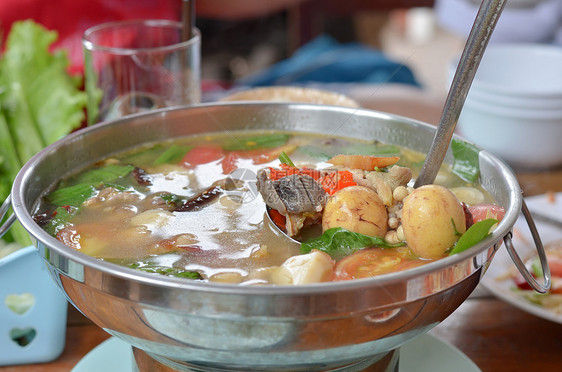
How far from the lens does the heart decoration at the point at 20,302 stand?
1341mm

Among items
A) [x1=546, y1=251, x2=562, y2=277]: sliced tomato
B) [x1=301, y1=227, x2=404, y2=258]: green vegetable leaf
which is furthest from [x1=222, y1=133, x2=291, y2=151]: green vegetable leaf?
[x1=546, y1=251, x2=562, y2=277]: sliced tomato

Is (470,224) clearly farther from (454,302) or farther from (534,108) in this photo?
(534,108)

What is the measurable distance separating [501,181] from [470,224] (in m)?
0.15

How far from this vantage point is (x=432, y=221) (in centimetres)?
99

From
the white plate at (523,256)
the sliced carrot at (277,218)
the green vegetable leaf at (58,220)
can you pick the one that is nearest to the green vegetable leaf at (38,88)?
the green vegetable leaf at (58,220)

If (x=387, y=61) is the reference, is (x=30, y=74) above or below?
above

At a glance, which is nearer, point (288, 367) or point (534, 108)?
point (288, 367)

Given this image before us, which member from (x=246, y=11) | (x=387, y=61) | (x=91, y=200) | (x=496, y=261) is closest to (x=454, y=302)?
(x=91, y=200)

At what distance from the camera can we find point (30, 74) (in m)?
2.14

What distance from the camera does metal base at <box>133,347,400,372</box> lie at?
0.96m

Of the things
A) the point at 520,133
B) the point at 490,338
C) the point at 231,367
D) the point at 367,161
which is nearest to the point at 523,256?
the point at 490,338

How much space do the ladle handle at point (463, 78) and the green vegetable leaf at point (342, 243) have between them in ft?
0.59

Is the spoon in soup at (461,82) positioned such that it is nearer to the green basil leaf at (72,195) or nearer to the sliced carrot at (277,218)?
the sliced carrot at (277,218)

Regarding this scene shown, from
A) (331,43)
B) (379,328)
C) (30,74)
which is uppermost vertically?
(379,328)
